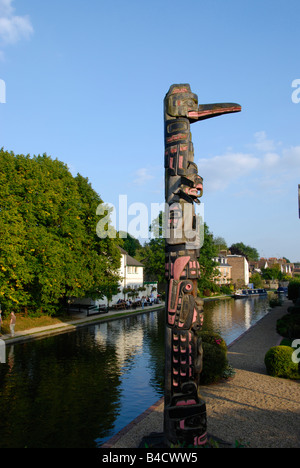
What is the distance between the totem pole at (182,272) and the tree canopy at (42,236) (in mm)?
16582

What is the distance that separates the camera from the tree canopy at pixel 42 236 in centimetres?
2389

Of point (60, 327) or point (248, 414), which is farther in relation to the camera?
point (60, 327)

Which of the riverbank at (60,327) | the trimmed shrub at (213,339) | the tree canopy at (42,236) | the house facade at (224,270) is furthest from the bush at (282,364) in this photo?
the house facade at (224,270)

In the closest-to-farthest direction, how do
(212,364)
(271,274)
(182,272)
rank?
(182,272), (212,364), (271,274)

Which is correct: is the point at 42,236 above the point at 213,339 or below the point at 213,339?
above

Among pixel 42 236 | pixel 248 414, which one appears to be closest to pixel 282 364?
pixel 248 414

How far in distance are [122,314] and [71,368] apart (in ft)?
70.9

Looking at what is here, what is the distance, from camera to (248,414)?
11.0 meters

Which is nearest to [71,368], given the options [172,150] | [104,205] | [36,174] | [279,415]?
[279,415]

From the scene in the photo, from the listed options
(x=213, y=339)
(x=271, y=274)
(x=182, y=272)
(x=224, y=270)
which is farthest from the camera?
(x=271, y=274)

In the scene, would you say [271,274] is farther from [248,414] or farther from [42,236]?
[248,414]

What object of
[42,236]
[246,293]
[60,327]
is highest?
[42,236]

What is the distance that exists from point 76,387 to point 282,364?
27.8ft

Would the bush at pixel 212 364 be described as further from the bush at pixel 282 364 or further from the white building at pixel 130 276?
the white building at pixel 130 276
